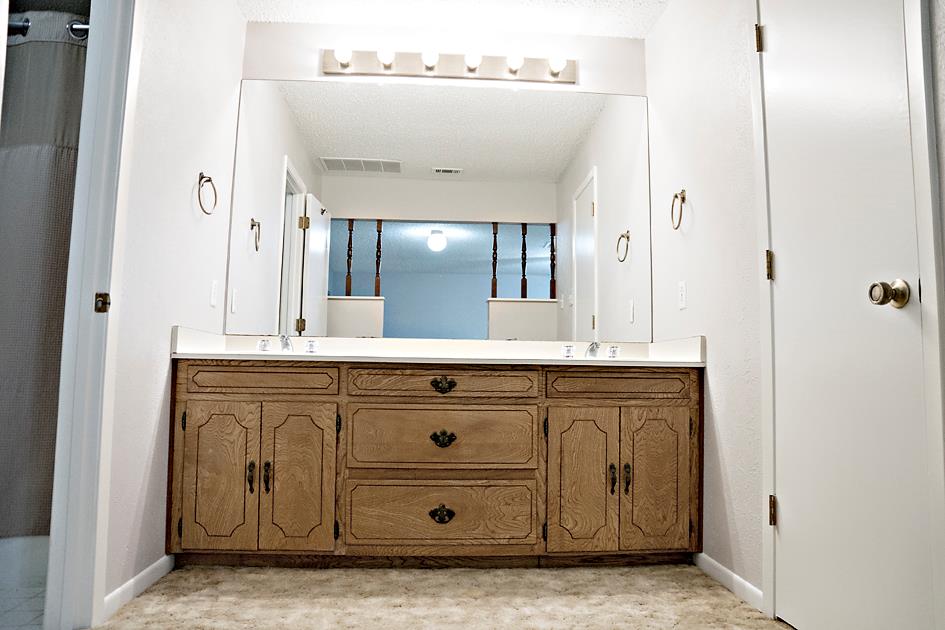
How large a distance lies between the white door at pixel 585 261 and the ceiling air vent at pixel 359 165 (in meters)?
0.84

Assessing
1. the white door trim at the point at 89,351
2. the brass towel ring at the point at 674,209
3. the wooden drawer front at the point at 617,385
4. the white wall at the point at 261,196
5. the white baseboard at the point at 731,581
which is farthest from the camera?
the white wall at the point at 261,196

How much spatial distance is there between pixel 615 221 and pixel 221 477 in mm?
1956

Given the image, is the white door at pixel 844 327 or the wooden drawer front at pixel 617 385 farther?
the wooden drawer front at pixel 617 385

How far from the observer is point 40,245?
211 cm

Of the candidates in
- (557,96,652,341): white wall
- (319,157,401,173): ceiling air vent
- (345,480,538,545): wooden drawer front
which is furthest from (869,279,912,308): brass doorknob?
(319,157,401,173): ceiling air vent

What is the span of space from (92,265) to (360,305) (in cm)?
119

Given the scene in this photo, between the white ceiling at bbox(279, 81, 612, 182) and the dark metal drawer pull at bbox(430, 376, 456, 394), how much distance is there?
3.36 feet

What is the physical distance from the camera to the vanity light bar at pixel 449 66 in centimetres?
304

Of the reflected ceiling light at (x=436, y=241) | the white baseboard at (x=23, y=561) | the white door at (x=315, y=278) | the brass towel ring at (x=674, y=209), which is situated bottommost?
the white baseboard at (x=23, y=561)

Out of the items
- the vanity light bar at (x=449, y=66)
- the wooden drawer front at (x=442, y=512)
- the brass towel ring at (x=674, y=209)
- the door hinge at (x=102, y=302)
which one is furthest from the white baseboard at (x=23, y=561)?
the brass towel ring at (x=674, y=209)

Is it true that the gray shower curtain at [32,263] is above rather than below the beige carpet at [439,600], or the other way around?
above

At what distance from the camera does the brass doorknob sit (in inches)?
56.2

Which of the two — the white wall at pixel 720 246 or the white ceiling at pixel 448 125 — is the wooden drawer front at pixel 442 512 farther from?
the white ceiling at pixel 448 125

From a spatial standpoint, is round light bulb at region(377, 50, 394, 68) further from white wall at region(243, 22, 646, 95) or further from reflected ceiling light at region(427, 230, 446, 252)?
reflected ceiling light at region(427, 230, 446, 252)
